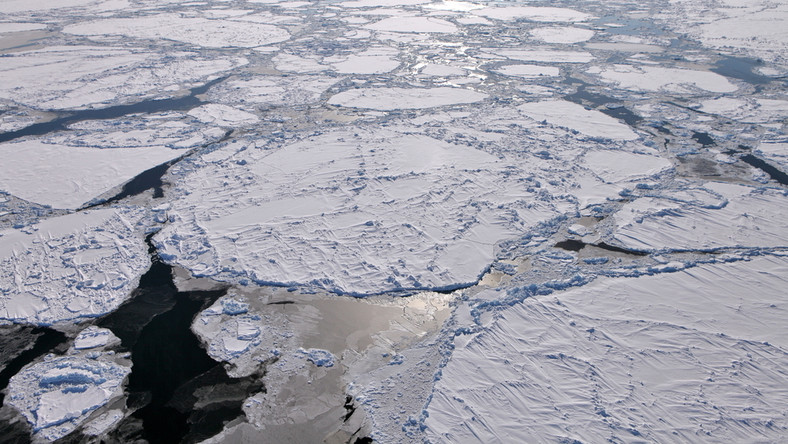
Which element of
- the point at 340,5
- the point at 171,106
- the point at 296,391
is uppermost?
the point at 340,5

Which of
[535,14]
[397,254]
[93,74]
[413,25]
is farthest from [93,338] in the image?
[535,14]

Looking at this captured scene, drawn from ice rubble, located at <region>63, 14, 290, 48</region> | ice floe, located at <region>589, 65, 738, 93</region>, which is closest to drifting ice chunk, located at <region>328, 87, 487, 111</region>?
ice floe, located at <region>589, 65, 738, 93</region>

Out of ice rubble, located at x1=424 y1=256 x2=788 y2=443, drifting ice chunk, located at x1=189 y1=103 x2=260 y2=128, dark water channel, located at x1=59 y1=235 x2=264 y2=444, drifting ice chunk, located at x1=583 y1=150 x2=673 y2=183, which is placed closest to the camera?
ice rubble, located at x1=424 y1=256 x2=788 y2=443

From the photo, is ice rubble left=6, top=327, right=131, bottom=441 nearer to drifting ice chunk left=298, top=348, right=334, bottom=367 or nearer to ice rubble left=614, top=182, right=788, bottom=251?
drifting ice chunk left=298, top=348, right=334, bottom=367

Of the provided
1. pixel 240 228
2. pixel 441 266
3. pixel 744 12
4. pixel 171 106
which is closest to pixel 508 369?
pixel 441 266

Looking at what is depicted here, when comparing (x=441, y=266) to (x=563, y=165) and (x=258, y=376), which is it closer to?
(x=258, y=376)

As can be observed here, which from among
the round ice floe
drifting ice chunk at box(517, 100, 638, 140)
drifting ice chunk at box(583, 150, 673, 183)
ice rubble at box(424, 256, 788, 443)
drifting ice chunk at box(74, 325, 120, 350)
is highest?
drifting ice chunk at box(517, 100, 638, 140)

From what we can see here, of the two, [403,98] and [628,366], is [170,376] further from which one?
[403,98]
